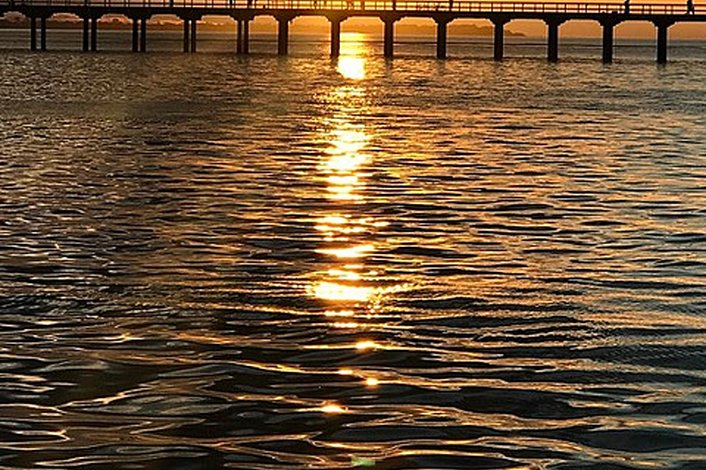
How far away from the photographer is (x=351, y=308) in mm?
12883

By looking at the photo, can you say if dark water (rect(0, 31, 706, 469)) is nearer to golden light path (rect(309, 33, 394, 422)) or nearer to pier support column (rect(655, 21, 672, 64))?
golden light path (rect(309, 33, 394, 422))

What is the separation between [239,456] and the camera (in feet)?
28.0

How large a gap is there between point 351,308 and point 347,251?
335 centimetres

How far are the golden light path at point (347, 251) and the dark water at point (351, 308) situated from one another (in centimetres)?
5

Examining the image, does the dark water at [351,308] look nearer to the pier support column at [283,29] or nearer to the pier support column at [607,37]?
the pier support column at [607,37]

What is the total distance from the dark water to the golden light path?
0.16ft

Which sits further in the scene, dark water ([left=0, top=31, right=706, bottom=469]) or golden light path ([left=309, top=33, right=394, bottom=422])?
golden light path ([left=309, top=33, right=394, bottom=422])

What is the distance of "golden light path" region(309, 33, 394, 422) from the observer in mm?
→ 12203

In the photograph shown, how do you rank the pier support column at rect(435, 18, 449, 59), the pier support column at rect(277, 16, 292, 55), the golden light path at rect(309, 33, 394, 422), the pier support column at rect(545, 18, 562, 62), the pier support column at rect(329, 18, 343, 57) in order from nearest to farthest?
the golden light path at rect(309, 33, 394, 422)
the pier support column at rect(545, 18, 562, 62)
the pier support column at rect(435, 18, 449, 59)
the pier support column at rect(277, 16, 292, 55)
the pier support column at rect(329, 18, 343, 57)

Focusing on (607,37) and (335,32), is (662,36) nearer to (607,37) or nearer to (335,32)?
(607,37)

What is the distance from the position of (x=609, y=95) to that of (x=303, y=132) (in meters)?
28.0

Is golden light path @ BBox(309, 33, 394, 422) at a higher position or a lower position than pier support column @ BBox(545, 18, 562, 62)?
lower

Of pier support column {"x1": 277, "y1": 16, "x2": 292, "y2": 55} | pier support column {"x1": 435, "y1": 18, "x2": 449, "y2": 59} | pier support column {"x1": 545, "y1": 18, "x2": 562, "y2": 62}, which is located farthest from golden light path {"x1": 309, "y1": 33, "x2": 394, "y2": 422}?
pier support column {"x1": 277, "y1": 16, "x2": 292, "y2": 55}

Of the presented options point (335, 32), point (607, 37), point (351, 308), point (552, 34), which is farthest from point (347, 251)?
point (335, 32)
